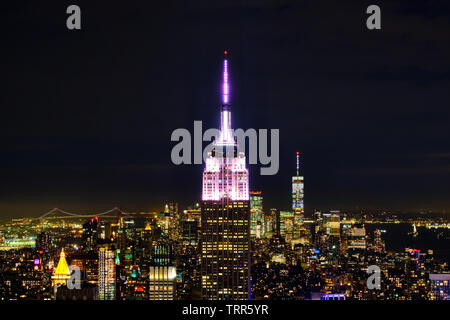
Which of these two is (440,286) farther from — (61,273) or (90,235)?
(90,235)

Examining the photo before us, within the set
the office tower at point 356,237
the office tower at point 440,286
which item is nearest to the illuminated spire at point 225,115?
Result: the office tower at point 440,286

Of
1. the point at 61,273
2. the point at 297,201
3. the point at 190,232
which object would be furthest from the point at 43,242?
the point at 297,201

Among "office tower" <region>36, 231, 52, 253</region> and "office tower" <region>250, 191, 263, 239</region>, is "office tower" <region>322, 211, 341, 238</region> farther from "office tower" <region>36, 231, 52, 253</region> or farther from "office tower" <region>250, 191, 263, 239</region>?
"office tower" <region>36, 231, 52, 253</region>

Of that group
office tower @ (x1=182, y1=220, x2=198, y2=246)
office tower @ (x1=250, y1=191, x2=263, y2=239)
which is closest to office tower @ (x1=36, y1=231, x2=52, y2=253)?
office tower @ (x1=182, y1=220, x2=198, y2=246)

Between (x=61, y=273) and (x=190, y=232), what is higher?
(x=190, y=232)

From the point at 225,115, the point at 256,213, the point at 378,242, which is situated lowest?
the point at 378,242
